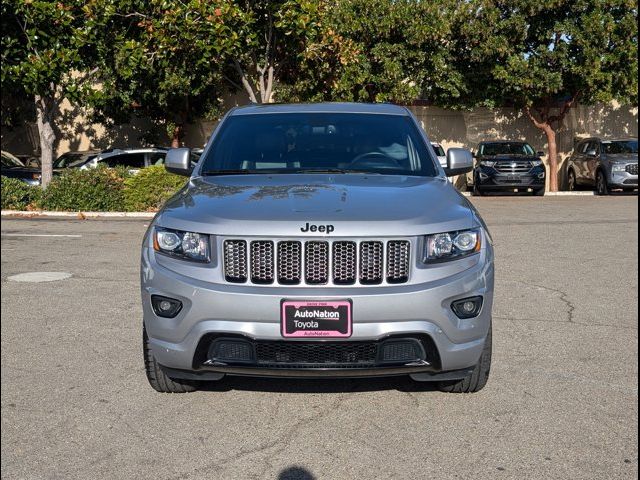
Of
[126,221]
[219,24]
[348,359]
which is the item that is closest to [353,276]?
[348,359]

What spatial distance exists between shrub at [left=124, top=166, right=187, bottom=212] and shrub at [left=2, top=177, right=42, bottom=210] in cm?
206

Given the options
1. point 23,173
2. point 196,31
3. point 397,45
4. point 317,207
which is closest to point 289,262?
point 317,207

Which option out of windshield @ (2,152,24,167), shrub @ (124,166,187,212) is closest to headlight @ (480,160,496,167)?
shrub @ (124,166,187,212)

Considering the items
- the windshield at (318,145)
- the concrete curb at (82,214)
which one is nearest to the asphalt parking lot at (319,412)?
the windshield at (318,145)

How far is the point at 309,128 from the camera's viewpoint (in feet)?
20.3

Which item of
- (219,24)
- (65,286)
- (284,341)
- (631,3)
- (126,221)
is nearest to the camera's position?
(284,341)

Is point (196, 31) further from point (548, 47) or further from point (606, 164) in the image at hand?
point (548, 47)

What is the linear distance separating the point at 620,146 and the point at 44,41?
1700cm

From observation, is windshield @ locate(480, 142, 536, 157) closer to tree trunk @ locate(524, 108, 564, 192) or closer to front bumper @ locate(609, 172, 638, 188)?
front bumper @ locate(609, 172, 638, 188)

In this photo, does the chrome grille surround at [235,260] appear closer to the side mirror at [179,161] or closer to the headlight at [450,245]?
the headlight at [450,245]

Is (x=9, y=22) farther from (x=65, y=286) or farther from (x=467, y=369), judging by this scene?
(x=467, y=369)

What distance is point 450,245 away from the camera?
4.54 meters

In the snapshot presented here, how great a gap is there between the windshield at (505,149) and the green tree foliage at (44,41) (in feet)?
42.4

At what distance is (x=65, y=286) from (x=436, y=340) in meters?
5.35
